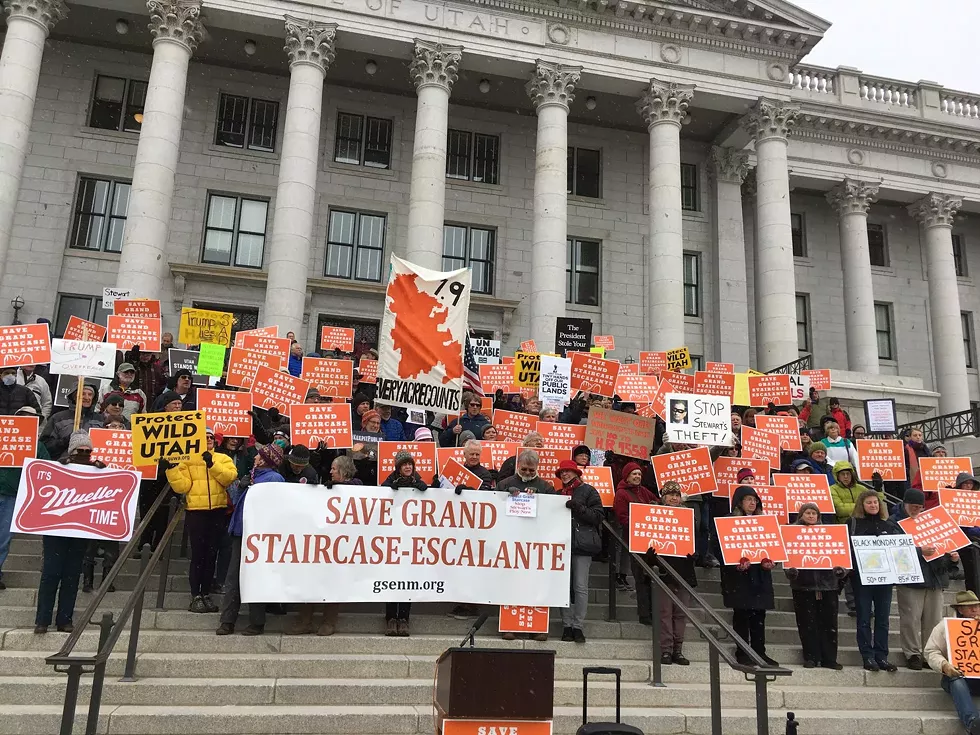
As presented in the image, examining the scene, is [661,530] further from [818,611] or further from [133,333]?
[133,333]

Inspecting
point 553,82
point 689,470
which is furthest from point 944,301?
point 689,470

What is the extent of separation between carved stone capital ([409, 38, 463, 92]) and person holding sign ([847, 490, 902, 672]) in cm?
1837

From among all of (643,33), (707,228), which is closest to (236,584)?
(643,33)

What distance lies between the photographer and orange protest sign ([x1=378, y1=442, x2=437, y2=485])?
10.2 m

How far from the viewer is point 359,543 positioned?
8.64m

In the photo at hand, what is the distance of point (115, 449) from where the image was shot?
9797 millimetres

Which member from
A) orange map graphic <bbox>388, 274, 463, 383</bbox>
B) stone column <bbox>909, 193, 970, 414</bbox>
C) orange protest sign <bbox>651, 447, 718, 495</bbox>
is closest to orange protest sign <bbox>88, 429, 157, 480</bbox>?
orange map graphic <bbox>388, 274, 463, 383</bbox>

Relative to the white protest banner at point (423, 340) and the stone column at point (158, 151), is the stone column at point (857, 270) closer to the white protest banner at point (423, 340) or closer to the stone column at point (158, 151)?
the white protest banner at point (423, 340)

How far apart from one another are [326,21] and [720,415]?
17.7m

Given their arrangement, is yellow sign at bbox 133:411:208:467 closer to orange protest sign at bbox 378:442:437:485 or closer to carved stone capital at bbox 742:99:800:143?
orange protest sign at bbox 378:442:437:485

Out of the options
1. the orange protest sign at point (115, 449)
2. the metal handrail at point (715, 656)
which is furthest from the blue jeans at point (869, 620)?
the orange protest sign at point (115, 449)

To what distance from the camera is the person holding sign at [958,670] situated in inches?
330

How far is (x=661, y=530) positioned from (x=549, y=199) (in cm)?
1587

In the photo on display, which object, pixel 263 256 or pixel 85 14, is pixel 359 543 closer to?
pixel 263 256
